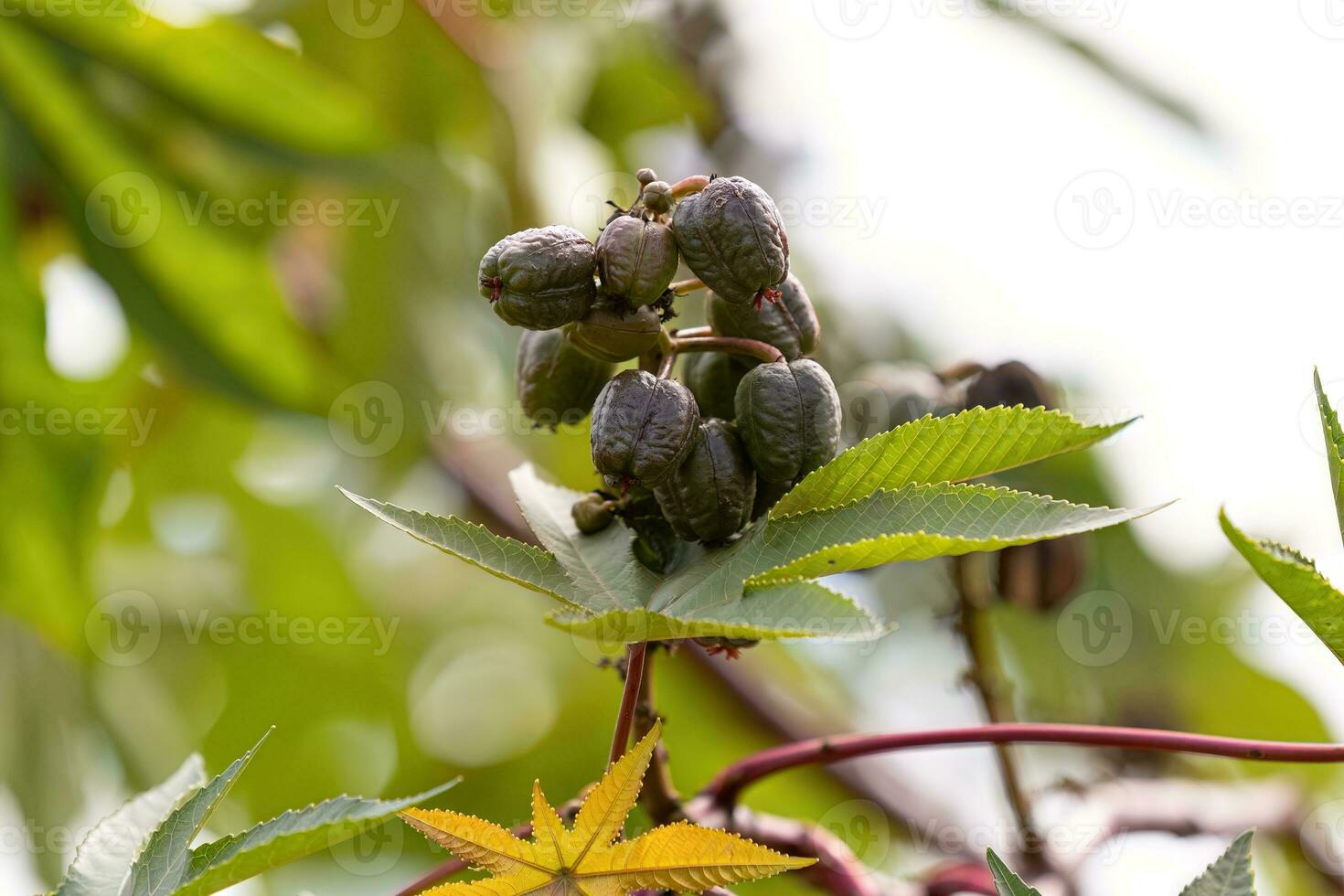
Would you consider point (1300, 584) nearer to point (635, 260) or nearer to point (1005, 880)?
point (1005, 880)

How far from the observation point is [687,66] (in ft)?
10.7

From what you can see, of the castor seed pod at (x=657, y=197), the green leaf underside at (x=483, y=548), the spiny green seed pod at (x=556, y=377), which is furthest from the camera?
the spiny green seed pod at (x=556, y=377)

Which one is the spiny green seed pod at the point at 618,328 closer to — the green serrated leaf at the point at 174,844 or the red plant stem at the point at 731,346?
the red plant stem at the point at 731,346

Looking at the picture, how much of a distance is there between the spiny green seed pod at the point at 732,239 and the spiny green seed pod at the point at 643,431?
120 millimetres

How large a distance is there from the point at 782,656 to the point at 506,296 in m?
2.50

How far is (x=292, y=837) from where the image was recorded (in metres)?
0.95

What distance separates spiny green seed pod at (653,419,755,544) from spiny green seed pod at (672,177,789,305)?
0.15 meters

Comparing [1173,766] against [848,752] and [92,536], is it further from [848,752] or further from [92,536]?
[92,536]

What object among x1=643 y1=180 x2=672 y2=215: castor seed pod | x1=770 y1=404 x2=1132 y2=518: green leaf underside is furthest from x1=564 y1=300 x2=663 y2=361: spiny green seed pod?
x1=770 y1=404 x2=1132 y2=518: green leaf underside

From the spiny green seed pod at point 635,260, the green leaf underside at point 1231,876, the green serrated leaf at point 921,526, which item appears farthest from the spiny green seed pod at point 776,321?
the green leaf underside at point 1231,876

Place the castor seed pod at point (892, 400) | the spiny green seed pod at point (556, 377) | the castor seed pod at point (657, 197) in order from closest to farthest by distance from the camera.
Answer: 1. the castor seed pod at point (657, 197)
2. the spiny green seed pod at point (556, 377)
3. the castor seed pod at point (892, 400)

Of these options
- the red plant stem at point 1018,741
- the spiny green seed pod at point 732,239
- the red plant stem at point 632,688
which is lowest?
the red plant stem at point 1018,741

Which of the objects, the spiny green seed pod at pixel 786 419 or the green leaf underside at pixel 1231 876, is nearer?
the green leaf underside at pixel 1231 876

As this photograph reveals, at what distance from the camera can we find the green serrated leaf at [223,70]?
2.50 metres
